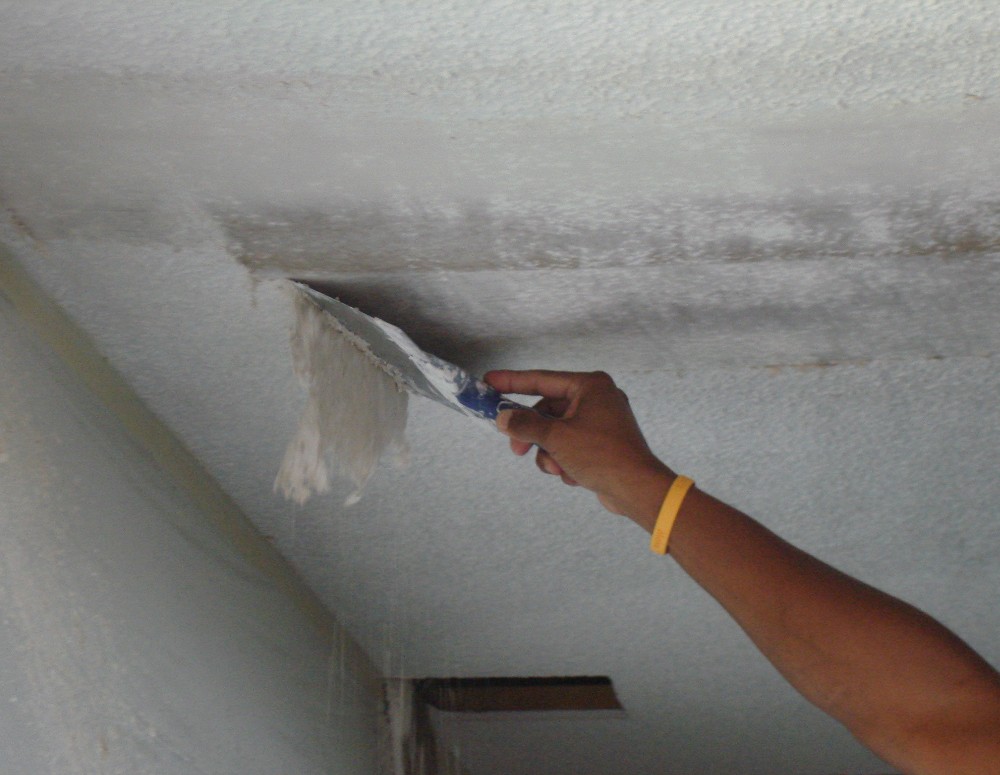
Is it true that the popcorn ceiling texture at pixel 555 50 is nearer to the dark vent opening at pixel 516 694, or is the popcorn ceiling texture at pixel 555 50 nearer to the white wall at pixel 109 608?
the white wall at pixel 109 608

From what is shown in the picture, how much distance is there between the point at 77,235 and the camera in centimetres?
118

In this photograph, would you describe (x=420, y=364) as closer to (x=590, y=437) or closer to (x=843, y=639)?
(x=590, y=437)

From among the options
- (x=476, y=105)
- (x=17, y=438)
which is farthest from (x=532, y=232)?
(x=17, y=438)

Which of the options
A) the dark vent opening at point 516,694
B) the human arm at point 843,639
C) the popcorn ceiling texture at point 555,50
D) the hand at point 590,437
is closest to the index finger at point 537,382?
the hand at point 590,437

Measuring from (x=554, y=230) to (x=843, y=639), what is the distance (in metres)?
0.54

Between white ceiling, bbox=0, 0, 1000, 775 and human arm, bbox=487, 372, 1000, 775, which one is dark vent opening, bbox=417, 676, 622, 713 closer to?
white ceiling, bbox=0, 0, 1000, 775

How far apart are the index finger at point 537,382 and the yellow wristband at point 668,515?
0.83 feet

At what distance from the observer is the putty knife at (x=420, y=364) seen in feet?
4.36

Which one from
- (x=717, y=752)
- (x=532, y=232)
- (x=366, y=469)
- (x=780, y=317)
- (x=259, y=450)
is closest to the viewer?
(x=532, y=232)

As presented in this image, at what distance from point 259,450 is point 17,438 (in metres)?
0.47

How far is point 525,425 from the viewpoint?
4.28 ft

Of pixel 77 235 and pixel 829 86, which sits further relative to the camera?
pixel 77 235

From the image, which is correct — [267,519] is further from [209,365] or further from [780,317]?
Result: [780,317]

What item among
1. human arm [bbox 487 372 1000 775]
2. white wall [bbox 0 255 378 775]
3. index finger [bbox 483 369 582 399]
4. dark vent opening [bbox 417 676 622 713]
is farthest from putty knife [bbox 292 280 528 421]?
dark vent opening [bbox 417 676 622 713]
